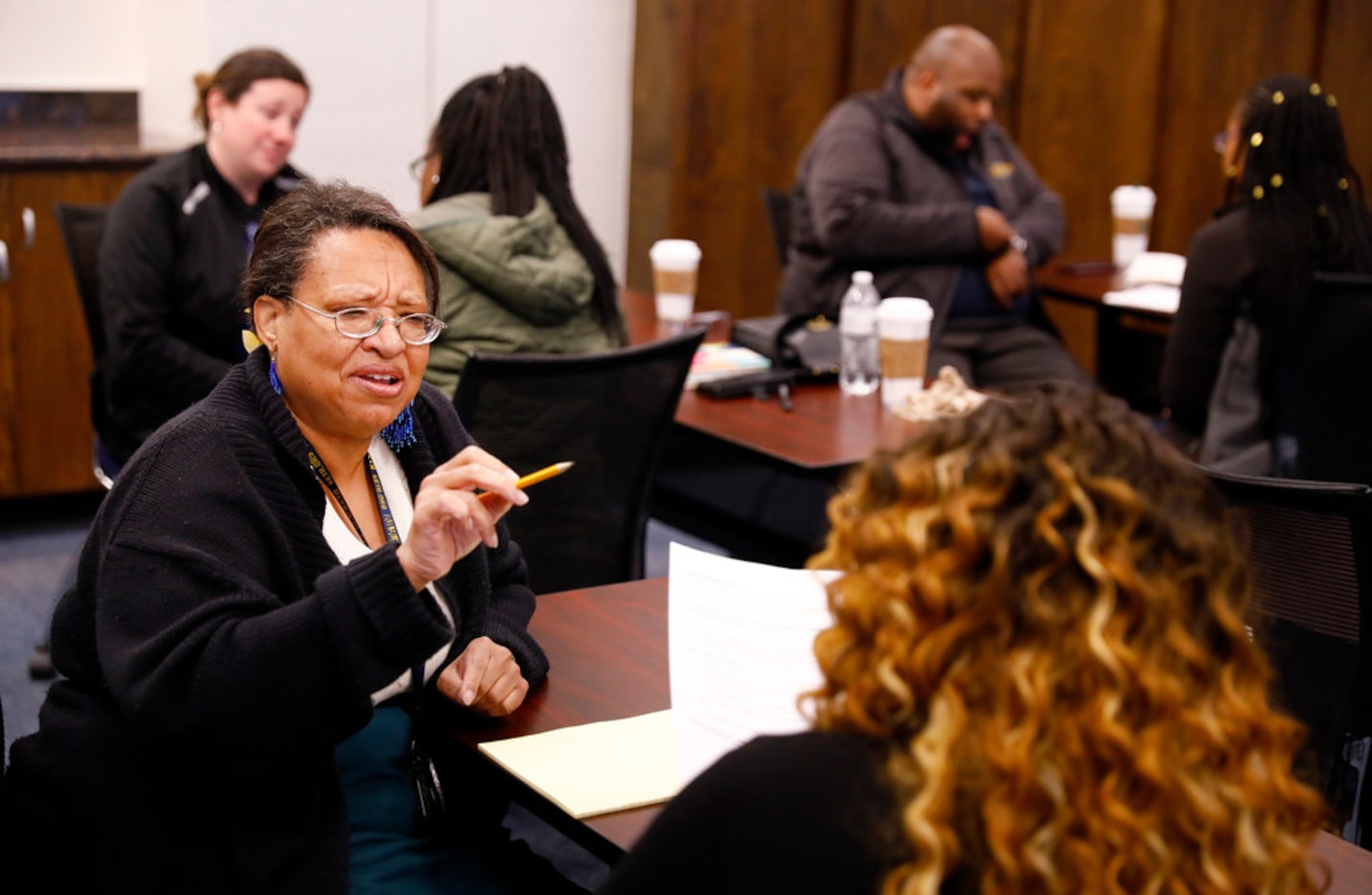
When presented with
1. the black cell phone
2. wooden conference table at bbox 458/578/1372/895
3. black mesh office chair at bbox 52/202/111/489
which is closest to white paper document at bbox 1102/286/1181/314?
the black cell phone

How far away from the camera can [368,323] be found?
1.71 m

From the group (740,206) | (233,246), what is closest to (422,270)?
(233,246)

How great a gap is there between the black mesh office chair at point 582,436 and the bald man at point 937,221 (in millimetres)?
1517

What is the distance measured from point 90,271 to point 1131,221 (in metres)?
3.07

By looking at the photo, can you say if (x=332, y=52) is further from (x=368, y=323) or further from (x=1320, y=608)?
(x=1320, y=608)

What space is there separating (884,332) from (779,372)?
23cm

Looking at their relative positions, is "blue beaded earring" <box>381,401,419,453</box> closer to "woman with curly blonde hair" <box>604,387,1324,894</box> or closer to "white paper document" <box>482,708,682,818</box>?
"white paper document" <box>482,708,682,818</box>

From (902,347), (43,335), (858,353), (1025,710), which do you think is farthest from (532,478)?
(43,335)

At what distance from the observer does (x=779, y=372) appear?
10.3 ft

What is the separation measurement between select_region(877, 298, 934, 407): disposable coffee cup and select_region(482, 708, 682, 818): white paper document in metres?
1.52

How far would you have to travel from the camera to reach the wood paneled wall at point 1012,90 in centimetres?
548

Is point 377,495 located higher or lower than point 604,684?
higher

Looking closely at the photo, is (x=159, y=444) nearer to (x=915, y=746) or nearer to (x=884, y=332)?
(x=915, y=746)

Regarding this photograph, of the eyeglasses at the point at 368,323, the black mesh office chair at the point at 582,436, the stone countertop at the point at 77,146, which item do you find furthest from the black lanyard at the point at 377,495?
the stone countertop at the point at 77,146
